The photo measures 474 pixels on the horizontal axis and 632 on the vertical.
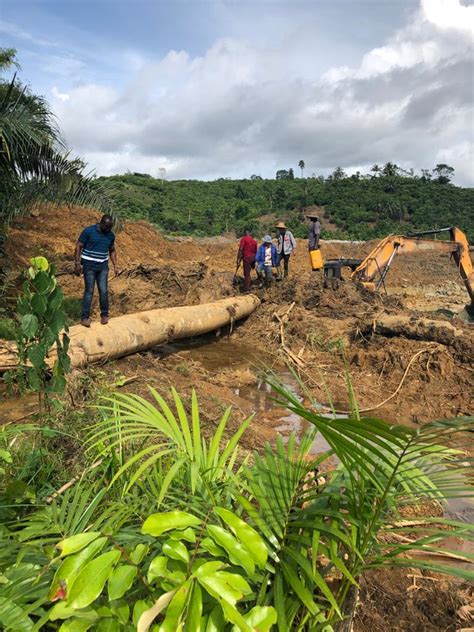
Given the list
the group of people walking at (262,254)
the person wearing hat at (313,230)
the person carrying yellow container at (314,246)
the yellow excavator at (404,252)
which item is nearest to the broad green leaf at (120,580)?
the group of people walking at (262,254)

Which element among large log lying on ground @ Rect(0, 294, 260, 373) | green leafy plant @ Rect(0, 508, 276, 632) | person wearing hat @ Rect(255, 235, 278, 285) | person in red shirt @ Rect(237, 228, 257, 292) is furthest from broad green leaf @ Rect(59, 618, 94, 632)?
person wearing hat @ Rect(255, 235, 278, 285)

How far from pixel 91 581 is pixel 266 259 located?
10485mm

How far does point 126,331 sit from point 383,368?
4174 mm

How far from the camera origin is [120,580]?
1.10 metres

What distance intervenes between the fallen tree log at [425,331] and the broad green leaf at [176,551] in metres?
7.25

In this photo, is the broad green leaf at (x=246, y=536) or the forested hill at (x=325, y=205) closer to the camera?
the broad green leaf at (x=246, y=536)

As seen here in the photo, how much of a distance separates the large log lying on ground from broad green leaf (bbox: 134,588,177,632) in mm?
3453

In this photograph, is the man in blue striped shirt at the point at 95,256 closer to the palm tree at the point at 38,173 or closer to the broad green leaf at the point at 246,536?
the palm tree at the point at 38,173

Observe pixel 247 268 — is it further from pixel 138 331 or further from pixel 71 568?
pixel 71 568

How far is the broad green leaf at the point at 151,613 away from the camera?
1.00 meters

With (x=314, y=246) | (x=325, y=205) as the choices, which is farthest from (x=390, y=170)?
(x=314, y=246)

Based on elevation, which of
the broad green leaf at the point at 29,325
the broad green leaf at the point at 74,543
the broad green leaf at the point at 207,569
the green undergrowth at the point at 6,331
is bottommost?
the green undergrowth at the point at 6,331

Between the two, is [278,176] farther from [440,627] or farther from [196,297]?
[440,627]

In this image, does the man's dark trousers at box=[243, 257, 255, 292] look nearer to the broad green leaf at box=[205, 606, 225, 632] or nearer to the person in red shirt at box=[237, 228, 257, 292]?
the person in red shirt at box=[237, 228, 257, 292]
